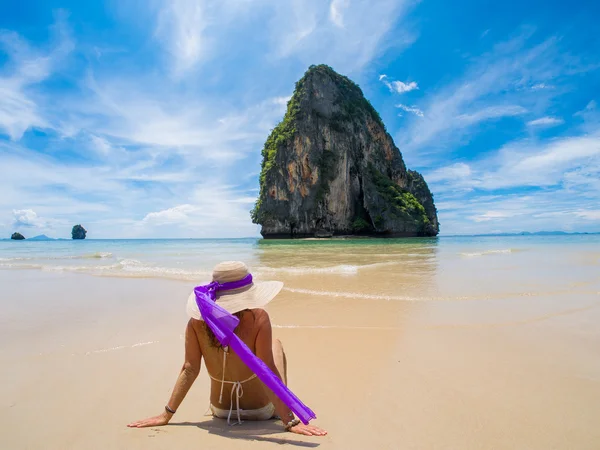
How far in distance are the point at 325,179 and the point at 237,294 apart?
52.8 m

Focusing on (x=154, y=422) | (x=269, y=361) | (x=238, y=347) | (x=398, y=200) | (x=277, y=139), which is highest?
(x=277, y=139)

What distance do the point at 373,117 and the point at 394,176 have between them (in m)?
12.6

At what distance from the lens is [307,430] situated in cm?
184

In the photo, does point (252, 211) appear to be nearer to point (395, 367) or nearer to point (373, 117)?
point (373, 117)

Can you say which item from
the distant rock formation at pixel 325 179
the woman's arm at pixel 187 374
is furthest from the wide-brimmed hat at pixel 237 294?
the distant rock formation at pixel 325 179

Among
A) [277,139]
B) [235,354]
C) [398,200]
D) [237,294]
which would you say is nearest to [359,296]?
[235,354]

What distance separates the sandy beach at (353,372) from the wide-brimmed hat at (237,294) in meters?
0.74

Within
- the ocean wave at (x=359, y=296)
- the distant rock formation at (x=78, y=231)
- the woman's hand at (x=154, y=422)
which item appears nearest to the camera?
the woman's hand at (x=154, y=422)

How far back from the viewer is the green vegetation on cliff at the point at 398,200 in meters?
51.4

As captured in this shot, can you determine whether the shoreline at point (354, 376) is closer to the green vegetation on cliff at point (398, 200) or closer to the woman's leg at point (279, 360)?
the woman's leg at point (279, 360)

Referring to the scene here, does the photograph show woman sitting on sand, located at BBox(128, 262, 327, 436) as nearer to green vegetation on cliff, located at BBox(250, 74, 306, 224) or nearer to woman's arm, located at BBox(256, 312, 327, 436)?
woman's arm, located at BBox(256, 312, 327, 436)

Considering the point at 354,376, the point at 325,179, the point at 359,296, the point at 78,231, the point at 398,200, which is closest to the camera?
the point at 354,376

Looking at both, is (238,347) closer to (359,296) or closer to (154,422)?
(154,422)

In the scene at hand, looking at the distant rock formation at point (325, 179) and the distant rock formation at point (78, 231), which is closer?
the distant rock formation at point (325, 179)
